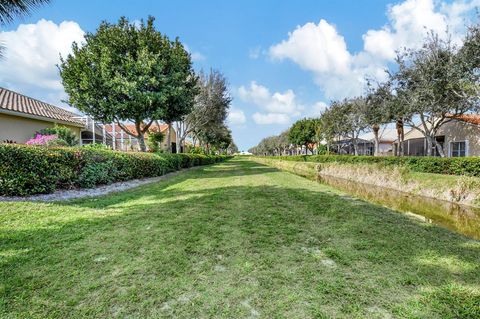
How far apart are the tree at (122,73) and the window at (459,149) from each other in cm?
2482

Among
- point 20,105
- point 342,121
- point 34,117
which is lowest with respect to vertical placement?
point 34,117

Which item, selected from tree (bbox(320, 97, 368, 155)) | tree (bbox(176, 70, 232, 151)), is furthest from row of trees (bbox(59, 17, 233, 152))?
tree (bbox(320, 97, 368, 155))

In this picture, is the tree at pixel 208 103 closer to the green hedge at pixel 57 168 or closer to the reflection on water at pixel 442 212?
the green hedge at pixel 57 168

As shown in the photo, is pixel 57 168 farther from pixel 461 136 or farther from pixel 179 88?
pixel 461 136

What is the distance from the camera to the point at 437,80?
18312 mm

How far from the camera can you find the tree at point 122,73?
44.1 ft

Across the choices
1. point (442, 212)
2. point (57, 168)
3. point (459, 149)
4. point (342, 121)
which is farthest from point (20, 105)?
point (459, 149)

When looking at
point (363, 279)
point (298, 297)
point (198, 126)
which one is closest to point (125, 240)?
point (298, 297)

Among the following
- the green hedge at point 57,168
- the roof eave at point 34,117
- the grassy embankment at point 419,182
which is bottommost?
the grassy embankment at point 419,182

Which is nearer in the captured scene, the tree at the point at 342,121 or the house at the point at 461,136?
the house at the point at 461,136

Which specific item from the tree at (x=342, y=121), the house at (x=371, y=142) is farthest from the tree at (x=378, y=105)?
the house at (x=371, y=142)

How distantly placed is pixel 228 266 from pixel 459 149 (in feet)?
94.4

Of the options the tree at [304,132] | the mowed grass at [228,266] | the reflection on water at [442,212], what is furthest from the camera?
the tree at [304,132]

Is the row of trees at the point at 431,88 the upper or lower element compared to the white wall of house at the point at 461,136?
upper
